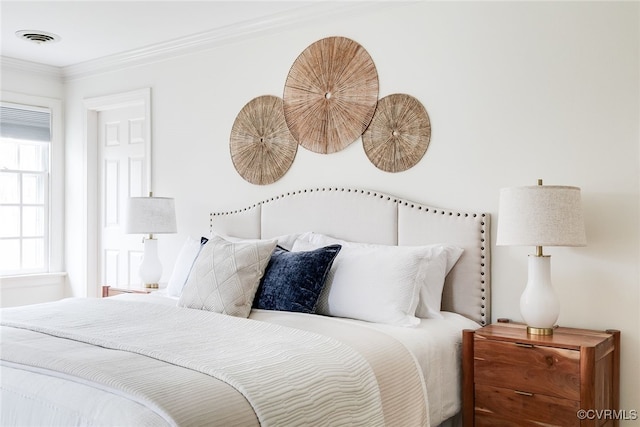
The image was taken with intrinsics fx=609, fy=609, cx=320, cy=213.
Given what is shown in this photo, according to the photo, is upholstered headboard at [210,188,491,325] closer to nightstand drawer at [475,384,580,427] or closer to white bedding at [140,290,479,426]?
white bedding at [140,290,479,426]

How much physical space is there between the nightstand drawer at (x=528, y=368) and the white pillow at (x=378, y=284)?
0.34m

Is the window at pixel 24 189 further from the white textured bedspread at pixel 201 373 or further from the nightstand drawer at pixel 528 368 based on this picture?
the nightstand drawer at pixel 528 368

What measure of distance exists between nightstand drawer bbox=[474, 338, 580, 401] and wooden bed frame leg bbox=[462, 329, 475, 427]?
0.10 feet

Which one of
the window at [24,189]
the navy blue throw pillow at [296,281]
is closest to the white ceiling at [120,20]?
the window at [24,189]

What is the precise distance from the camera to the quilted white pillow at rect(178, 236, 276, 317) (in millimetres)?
2854

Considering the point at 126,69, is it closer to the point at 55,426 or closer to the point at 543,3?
the point at 543,3

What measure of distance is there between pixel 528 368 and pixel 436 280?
2.10 ft

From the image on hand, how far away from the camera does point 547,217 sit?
A: 251 cm

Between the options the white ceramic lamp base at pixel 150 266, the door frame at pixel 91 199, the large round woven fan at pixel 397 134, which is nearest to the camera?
the large round woven fan at pixel 397 134

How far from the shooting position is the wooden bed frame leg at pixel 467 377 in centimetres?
268

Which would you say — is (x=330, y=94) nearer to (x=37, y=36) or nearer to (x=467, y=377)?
(x=467, y=377)

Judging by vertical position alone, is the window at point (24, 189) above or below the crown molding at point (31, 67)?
below

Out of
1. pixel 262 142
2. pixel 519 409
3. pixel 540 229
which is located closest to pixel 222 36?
pixel 262 142

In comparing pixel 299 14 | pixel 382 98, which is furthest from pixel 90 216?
pixel 382 98
